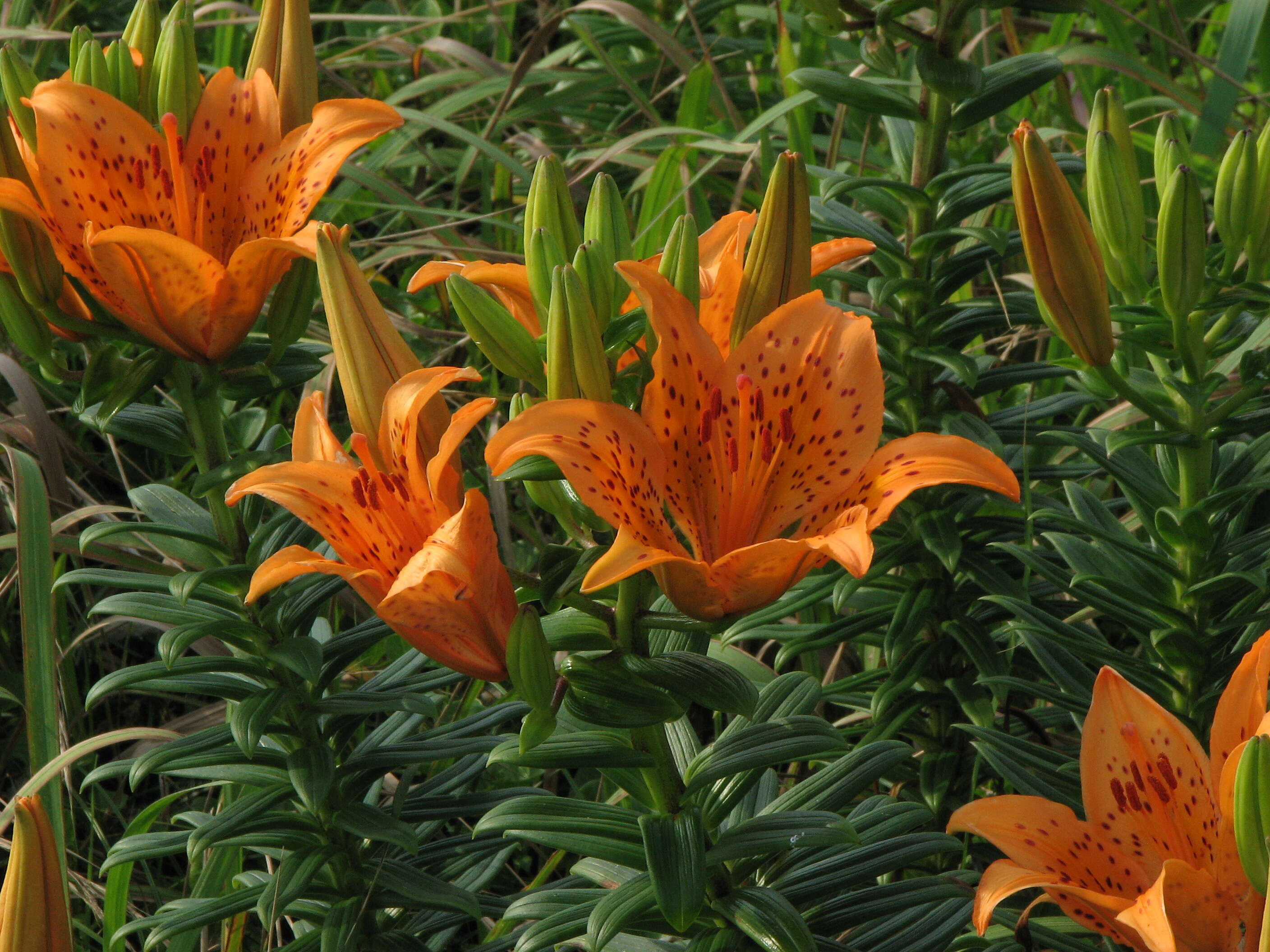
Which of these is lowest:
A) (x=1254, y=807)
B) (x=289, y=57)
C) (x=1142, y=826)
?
(x=1142, y=826)

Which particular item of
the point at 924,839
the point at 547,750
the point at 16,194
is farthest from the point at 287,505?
the point at 924,839

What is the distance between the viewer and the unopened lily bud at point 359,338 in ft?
3.50

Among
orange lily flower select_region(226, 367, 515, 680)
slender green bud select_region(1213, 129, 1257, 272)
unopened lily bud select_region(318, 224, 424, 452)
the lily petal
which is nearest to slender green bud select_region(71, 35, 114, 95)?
unopened lily bud select_region(318, 224, 424, 452)

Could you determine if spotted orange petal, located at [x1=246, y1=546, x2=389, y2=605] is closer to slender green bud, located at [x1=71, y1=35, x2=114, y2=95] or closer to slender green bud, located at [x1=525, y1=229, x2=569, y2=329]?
slender green bud, located at [x1=525, y1=229, x2=569, y2=329]

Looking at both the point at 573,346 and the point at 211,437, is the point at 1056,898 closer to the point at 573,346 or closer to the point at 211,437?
the point at 573,346

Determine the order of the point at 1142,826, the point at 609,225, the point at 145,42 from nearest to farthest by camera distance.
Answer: the point at 609,225
the point at 1142,826
the point at 145,42

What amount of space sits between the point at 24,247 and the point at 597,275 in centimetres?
59

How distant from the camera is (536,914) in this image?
4.13 feet

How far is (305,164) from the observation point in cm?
129

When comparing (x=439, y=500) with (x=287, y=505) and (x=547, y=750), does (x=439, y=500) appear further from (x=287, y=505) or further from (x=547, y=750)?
(x=547, y=750)

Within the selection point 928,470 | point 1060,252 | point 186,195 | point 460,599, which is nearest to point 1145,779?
point 928,470

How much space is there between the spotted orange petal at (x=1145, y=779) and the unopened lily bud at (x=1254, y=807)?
0.54ft

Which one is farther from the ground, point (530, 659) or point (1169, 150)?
point (1169, 150)

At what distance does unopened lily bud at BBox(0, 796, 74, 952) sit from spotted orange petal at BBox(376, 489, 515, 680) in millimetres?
297
